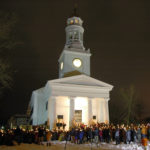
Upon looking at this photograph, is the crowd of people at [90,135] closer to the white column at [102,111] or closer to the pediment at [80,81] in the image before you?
the white column at [102,111]

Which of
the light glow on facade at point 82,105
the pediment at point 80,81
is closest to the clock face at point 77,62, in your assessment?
the pediment at point 80,81

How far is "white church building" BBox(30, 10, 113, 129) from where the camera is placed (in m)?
31.5

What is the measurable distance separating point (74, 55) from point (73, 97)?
11.3 m

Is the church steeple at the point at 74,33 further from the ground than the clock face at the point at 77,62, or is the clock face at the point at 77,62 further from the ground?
the church steeple at the point at 74,33

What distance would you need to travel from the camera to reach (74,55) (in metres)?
41.0

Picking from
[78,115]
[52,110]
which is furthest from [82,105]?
[52,110]

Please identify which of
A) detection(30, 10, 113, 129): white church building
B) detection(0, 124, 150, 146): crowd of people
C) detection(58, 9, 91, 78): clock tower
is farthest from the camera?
detection(58, 9, 91, 78): clock tower

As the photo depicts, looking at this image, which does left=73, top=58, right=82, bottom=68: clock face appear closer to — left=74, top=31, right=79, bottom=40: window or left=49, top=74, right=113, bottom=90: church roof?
left=74, top=31, right=79, bottom=40: window

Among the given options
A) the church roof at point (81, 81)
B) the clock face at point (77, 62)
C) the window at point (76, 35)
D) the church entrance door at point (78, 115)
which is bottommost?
the church entrance door at point (78, 115)

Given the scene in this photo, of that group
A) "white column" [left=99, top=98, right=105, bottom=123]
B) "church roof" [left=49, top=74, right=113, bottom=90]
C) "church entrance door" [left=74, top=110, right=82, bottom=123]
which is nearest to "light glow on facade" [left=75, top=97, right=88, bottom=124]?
"church entrance door" [left=74, top=110, right=82, bottom=123]

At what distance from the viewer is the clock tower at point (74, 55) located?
40.0 metres

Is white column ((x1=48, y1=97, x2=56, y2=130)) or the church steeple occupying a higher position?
the church steeple

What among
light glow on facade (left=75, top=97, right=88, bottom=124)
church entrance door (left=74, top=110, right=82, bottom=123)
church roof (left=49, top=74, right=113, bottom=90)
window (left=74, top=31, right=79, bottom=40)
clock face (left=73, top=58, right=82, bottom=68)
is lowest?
church entrance door (left=74, top=110, right=82, bottom=123)

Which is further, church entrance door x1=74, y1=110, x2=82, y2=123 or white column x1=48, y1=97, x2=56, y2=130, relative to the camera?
church entrance door x1=74, y1=110, x2=82, y2=123
